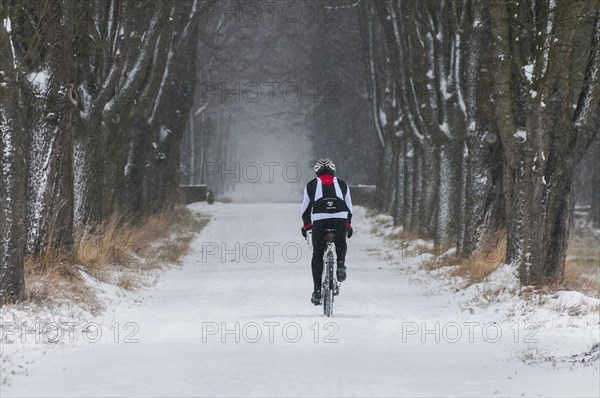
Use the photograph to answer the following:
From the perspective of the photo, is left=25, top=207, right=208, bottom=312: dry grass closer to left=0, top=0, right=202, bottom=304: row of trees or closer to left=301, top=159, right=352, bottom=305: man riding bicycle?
left=0, top=0, right=202, bottom=304: row of trees

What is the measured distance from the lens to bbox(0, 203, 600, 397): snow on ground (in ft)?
26.1

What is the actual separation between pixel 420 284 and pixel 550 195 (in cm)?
399

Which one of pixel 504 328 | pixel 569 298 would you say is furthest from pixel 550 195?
pixel 504 328

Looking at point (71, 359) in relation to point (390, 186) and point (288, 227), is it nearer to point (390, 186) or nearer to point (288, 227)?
point (288, 227)

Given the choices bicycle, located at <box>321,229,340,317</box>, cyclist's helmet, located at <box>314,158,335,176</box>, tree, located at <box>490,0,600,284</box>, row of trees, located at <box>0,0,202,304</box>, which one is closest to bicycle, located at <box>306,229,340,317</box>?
bicycle, located at <box>321,229,340,317</box>

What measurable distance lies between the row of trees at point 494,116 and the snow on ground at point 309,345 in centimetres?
134

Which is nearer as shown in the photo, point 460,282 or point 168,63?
point 460,282

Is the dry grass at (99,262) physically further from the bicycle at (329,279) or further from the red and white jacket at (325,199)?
the red and white jacket at (325,199)

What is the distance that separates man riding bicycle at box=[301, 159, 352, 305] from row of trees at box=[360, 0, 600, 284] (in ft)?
8.93

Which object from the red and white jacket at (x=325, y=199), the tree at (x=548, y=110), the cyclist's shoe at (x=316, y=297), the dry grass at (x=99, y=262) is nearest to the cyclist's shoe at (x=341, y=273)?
the cyclist's shoe at (x=316, y=297)

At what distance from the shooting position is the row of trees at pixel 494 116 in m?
13.4

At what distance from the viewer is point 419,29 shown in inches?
961

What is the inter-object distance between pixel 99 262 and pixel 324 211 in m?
5.02

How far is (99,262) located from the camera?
16000mm
